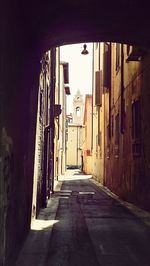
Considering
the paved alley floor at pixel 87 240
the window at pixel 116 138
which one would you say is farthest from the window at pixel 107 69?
the paved alley floor at pixel 87 240

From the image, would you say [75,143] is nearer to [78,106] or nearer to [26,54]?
[78,106]

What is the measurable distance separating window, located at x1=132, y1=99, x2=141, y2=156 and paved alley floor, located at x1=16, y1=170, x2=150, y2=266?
6.29ft

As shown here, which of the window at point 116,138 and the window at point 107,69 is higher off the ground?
the window at point 107,69

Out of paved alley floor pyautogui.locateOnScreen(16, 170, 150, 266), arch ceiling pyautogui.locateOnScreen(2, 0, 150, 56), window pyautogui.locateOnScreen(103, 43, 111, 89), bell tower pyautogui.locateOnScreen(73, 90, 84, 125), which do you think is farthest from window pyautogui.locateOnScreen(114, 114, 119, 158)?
bell tower pyautogui.locateOnScreen(73, 90, 84, 125)

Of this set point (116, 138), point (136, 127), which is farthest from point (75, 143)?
point (136, 127)

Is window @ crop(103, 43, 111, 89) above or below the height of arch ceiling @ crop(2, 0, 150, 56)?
above

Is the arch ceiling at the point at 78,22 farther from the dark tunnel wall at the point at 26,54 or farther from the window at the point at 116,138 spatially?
the window at the point at 116,138

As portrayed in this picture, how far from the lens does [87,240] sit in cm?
777

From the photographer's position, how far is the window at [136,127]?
12.4 metres

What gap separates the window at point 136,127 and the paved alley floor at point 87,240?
1917 millimetres

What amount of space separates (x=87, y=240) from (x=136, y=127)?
580 centimetres

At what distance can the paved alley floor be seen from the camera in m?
6.20

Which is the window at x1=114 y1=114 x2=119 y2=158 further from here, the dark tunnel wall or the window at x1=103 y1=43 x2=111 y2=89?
the dark tunnel wall

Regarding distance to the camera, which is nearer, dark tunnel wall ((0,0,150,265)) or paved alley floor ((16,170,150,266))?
dark tunnel wall ((0,0,150,265))
